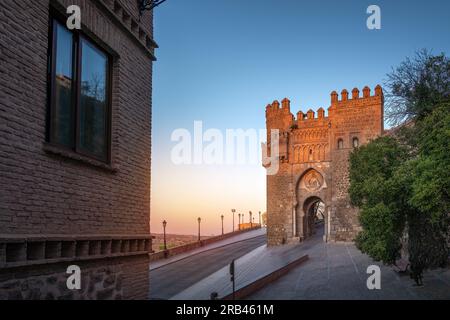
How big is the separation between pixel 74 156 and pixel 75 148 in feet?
1.11

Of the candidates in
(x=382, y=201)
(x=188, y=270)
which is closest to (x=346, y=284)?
(x=382, y=201)

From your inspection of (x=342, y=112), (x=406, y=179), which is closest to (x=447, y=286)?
(x=406, y=179)

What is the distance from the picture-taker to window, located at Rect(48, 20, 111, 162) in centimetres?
649

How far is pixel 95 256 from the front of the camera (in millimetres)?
7047

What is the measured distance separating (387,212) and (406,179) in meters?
1.66

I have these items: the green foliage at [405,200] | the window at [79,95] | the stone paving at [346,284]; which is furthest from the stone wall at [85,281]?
the stone paving at [346,284]

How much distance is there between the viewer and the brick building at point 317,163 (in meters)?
38.8

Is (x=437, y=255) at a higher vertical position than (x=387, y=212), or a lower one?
lower

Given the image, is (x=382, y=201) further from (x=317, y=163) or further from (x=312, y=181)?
(x=312, y=181)

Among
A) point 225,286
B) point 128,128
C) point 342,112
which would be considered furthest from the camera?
point 342,112

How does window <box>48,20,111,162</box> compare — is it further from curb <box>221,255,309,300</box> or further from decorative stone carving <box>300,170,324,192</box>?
decorative stone carving <box>300,170,324,192</box>

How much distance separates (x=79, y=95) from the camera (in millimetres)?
7047

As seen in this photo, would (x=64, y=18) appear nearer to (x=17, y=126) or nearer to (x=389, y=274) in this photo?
(x=17, y=126)

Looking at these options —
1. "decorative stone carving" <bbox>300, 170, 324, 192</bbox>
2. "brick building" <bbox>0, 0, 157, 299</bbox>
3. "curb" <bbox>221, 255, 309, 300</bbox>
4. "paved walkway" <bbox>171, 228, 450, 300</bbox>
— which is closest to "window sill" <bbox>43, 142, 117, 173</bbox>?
"brick building" <bbox>0, 0, 157, 299</bbox>
